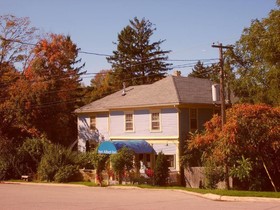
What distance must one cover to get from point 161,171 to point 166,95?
761 centimetres

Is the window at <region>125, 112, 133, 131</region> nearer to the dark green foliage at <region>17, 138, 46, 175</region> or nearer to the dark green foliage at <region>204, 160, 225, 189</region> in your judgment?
the dark green foliage at <region>17, 138, 46, 175</region>

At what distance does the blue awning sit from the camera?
34.2 meters

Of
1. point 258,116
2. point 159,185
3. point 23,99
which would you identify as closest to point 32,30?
point 23,99

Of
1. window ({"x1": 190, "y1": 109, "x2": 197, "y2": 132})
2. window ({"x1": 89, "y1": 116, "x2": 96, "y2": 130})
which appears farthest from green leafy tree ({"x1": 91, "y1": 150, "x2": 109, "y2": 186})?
window ({"x1": 89, "y1": 116, "x2": 96, "y2": 130})

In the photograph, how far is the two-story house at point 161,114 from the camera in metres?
36.2

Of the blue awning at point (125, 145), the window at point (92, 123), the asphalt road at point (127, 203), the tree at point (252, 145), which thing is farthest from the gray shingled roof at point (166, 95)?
the asphalt road at point (127, 203)

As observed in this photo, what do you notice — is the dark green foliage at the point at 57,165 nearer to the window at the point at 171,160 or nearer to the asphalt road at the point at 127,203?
the window at the point at 171,160

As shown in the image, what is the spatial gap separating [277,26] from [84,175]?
756 inches

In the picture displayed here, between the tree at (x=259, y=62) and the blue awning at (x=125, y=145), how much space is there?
9479 millimetres

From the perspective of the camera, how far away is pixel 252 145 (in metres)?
27.6

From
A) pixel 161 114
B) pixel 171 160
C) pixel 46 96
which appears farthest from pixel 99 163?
pixel 46 96

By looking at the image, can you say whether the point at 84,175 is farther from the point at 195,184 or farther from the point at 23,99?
the point at 23,99

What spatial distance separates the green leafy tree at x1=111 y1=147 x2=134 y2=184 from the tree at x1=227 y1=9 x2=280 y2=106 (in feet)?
39.5

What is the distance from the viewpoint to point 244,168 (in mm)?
27234
